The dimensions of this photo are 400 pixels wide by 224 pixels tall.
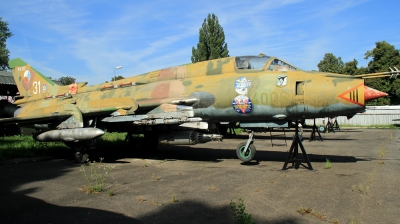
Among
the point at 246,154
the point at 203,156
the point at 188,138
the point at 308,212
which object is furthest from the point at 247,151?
the point at 308,212

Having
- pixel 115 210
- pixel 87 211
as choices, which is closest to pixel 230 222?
pixel 115 210

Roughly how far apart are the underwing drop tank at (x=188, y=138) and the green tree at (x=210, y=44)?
3648 cm

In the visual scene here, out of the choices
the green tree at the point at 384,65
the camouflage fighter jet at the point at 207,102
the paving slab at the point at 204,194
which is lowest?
the paving slab at the point at 204,194

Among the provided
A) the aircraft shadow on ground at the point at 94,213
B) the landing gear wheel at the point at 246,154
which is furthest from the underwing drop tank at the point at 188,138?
the aircraft shadow on ground at the point at 94,213

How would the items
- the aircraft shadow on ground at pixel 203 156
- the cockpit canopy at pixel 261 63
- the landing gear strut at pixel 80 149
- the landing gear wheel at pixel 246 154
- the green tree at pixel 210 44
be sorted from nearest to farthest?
the cockpit canopy at pixel 261 63, the landing gear wheel at pixel 246 154, the landing gear strut at pixel 80 149, the aircraft shadow on ground at pixel 203 156, the green tree at pixel 210 44

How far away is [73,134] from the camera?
10297mm

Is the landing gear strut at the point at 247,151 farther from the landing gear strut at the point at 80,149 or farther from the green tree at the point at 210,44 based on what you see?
the green tree at the point at 210,44

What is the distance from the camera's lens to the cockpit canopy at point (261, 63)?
9.67 m

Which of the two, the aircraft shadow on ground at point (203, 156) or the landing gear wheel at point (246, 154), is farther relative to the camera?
the aircraft shadow on ground at point (203, 156)

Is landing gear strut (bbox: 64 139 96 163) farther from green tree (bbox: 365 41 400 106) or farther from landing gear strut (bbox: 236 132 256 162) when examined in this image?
green tree (bbox: 365 41 400 106)

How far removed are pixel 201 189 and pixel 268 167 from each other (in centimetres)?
348

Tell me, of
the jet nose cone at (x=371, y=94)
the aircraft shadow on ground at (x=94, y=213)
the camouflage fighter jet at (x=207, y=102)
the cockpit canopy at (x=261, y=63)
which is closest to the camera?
the aircraft shadow on ground at (x=94, y=213)

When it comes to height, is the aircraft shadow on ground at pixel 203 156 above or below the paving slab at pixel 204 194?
below

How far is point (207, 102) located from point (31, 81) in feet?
31.9
